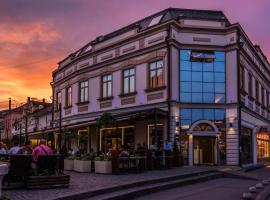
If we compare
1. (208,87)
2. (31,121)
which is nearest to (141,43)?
(208,87)

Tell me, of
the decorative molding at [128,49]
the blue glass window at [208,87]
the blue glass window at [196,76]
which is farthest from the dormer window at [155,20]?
the blue glass window at [208,87]

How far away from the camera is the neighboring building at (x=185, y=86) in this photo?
29938 mm

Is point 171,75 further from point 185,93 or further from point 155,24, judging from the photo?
point 155,24

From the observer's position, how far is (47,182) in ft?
47.6

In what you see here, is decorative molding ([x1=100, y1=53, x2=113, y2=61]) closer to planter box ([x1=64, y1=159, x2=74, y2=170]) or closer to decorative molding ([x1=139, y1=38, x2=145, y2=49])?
decorative molding ([x1=139, y1=38, x2=145, y2=49])

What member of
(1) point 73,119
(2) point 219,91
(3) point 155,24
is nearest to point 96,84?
(1) point 73,119

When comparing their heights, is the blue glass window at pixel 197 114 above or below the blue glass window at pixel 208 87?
below

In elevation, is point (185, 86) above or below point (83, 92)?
below

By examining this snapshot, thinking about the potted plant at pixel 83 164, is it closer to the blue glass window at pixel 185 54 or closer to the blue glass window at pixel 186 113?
the blue glass window at pixel 186 113

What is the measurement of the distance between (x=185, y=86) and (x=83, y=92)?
11.1 meters

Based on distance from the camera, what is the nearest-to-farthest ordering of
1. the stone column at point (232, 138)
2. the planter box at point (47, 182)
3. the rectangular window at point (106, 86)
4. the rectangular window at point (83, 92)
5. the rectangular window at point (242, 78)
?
the planter box at point (47, 182) < the stone column at point (232, 138) < the rectangular window at point (242, 78) < the rectangular window at point (106, 86) < the rectangular window at point (83, 92)

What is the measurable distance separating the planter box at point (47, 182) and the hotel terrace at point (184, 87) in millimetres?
12980

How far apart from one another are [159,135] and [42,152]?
50.6ft

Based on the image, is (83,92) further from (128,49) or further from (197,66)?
(197,66)
